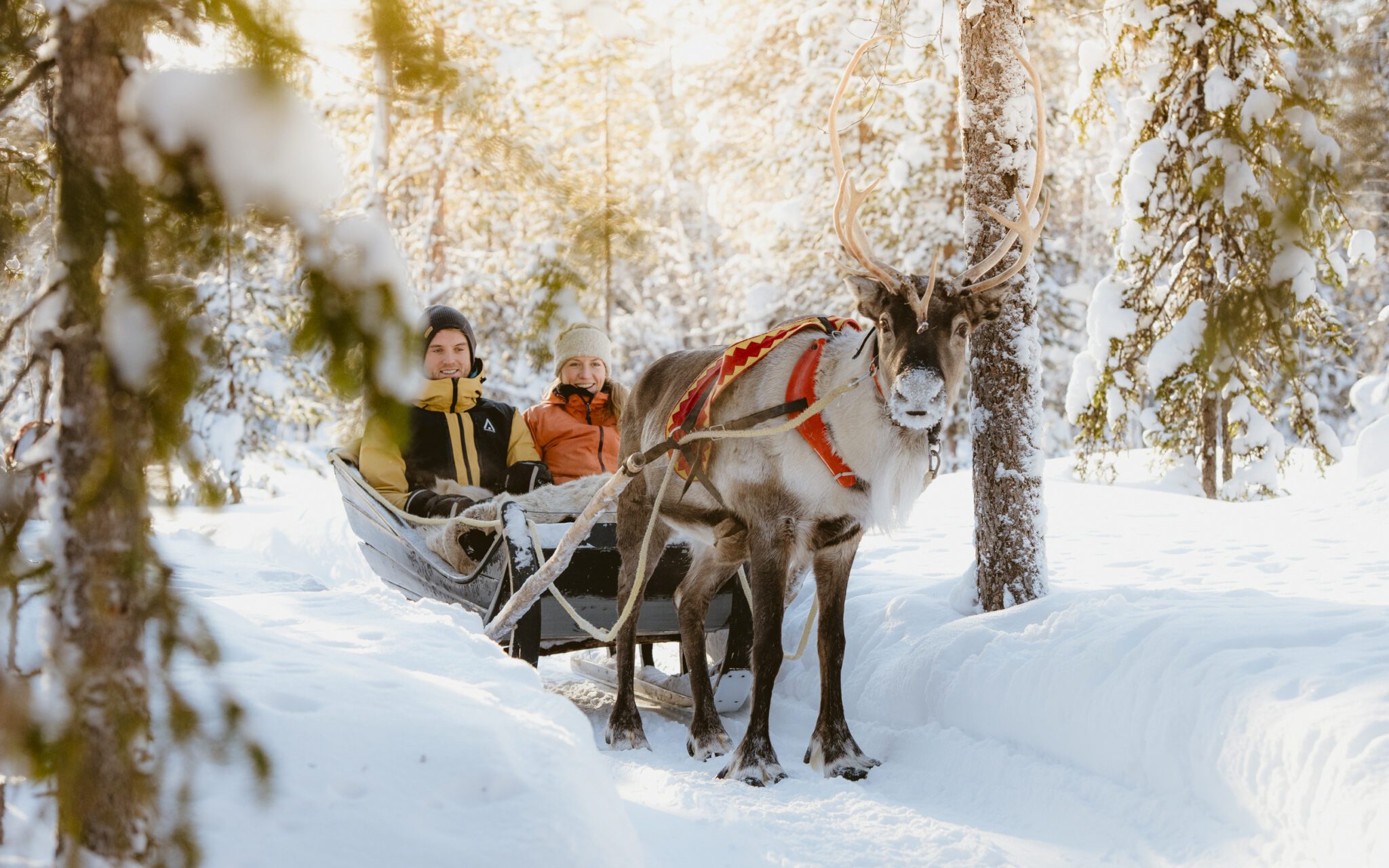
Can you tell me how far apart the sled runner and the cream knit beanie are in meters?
1.17

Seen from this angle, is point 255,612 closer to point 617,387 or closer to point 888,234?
point 617,387

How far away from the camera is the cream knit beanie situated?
6.03m

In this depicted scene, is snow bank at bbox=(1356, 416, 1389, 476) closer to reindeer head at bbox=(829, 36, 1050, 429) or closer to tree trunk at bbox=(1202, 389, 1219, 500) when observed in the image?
tree trunk at bbox=(1202, 389, 1219, 500)

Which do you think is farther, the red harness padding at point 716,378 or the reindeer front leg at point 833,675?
the red harness padding at point 716,378

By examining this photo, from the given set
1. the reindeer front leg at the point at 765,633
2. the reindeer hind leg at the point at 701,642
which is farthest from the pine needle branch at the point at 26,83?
the reindeer hind leg at the point at 701,642

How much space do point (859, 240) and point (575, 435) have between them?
8.84 feet

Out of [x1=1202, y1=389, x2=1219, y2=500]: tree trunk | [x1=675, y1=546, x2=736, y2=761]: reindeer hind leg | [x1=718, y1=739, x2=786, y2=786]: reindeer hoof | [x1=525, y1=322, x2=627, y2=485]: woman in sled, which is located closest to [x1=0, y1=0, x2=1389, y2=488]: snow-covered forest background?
[x1=1202, y1=389, x2=1219, y2=500]: tree trunk

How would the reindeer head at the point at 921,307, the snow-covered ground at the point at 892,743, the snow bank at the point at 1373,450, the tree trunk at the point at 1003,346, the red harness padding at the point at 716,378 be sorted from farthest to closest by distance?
the snow bank at the point at 1373,450 < the tree trunk at the point at 1003,346 < the red harness padding at the point at 716,378 < the reindeer head at the point at 921,307 < the snow-covered ground at the point at 892,743

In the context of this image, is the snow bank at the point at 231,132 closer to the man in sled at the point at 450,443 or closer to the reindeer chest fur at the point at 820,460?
the reindeer chest fur at the point at 820,460

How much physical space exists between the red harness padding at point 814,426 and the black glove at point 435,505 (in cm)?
191

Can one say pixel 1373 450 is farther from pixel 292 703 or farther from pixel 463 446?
pixel 292 703

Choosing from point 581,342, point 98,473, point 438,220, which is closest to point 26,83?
point 98,473

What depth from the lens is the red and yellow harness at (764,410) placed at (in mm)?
4035

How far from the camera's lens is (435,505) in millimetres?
5289
